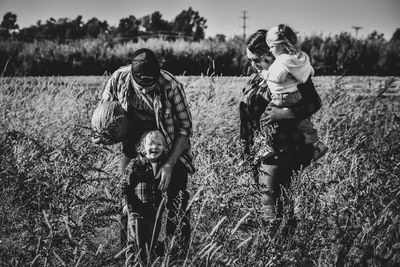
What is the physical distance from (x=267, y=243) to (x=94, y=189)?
163 cm

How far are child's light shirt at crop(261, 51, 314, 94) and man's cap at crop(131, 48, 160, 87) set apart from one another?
90 cm

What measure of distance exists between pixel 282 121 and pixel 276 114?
0.23 feet

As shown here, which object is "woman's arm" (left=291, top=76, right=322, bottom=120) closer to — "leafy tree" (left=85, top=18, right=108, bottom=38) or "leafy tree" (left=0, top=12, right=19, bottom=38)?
"leafy tree" (left=85, top=18, right=108, bottom=38)

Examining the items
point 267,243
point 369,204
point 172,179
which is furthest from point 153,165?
point 369,204

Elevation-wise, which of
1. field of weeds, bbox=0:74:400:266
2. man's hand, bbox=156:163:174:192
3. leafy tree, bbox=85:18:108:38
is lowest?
field of weeds, bbox=0:74:400:266

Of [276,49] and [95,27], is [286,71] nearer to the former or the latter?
[276,49]

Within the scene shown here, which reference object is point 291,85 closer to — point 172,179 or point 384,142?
point 172,179

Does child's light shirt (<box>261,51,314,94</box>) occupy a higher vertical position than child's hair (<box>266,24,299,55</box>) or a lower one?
lower

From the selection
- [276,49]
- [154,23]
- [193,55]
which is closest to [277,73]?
Answer: [276,49]

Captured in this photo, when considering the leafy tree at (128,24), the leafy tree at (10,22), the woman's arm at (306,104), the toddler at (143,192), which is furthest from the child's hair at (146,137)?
the leafy tree at (10,22)

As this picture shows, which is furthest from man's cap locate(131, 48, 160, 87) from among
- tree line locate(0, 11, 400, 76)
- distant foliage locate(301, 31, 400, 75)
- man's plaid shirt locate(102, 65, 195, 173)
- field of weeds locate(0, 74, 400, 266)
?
distant foliage locate(301, 31, 400, 75)

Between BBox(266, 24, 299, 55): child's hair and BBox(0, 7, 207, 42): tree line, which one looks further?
BBox(0, 7, 207, 42): tree line

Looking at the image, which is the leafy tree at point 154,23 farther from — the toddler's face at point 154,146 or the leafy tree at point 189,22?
the toddler's face at point 154,146

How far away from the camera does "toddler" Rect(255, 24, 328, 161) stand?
283 cm
